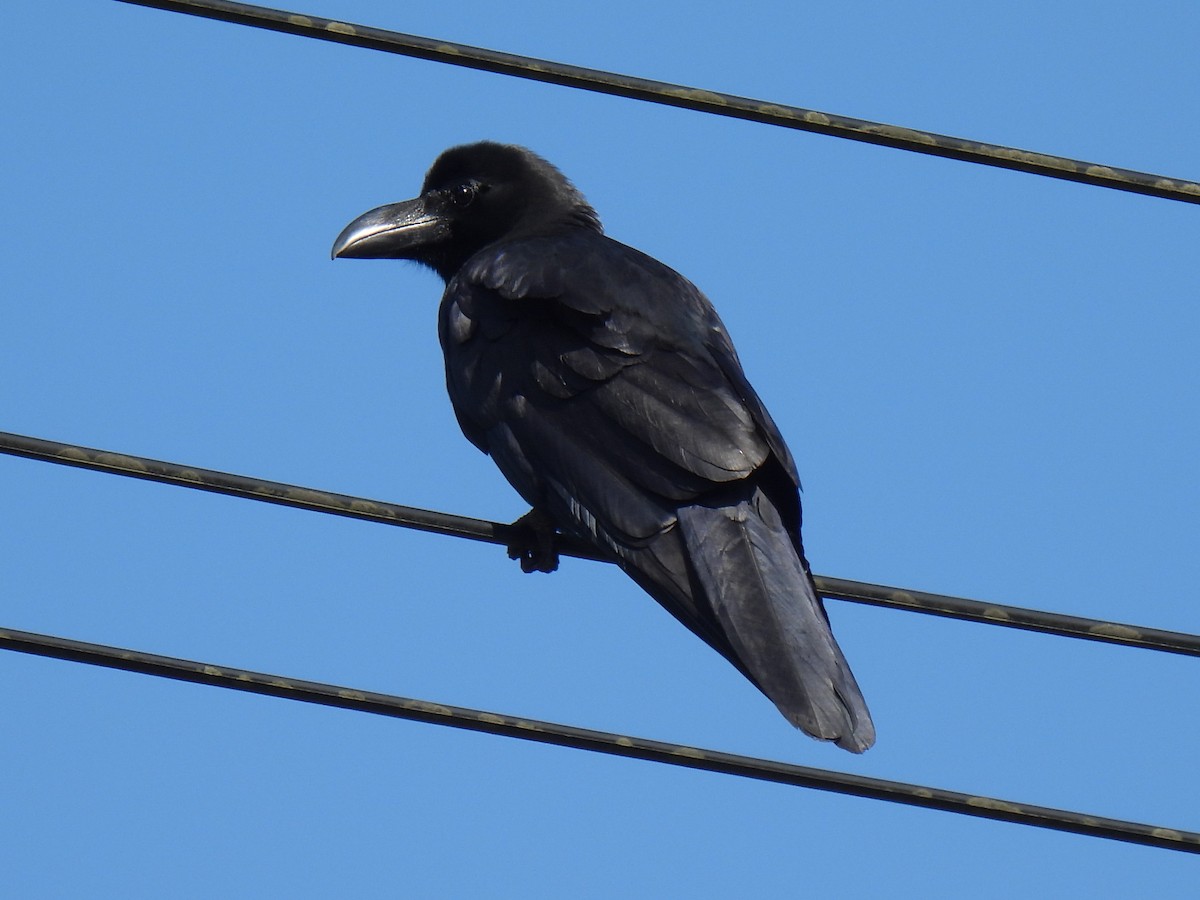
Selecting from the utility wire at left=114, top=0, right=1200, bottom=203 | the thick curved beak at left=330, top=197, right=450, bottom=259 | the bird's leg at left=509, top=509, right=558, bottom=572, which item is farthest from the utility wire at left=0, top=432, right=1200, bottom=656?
the thick curved beak at left=330, top=197, right=450, bottom=259

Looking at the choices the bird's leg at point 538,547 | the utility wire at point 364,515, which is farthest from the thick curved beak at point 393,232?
the utility wire at point 364,515

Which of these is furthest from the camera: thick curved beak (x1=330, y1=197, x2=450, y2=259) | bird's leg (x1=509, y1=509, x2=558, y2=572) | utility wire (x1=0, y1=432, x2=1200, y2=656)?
thick curved beak (x1=330, y1=197, x2=450, y2=259)

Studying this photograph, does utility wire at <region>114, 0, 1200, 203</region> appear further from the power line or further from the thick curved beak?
the thick curved beak

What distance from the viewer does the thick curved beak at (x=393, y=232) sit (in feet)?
24.7

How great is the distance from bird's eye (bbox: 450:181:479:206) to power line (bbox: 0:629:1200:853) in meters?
4.25

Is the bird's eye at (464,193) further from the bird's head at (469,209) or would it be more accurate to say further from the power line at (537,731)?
the power line at (537,731)

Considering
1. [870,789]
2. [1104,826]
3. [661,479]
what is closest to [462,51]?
[661,479]

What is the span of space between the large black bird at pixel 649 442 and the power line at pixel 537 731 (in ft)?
1.32

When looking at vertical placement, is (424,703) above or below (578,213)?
below

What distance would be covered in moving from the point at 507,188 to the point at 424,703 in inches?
168

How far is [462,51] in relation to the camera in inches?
168

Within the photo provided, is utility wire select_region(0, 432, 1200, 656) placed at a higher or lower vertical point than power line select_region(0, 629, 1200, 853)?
higher

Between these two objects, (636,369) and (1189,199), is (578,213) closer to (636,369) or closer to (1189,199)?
(636,369)

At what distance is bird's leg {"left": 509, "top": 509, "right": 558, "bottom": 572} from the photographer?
5.37 m
